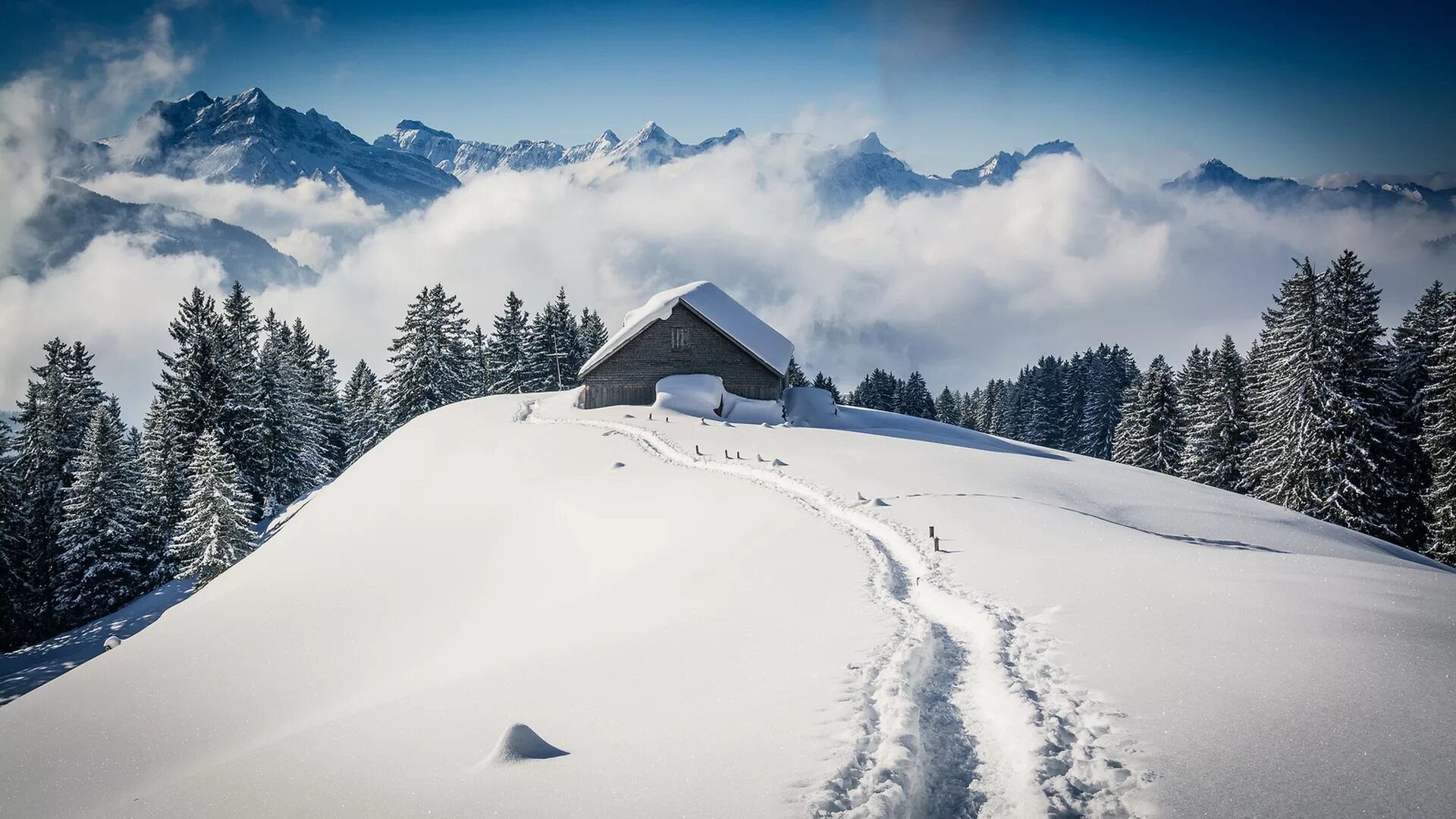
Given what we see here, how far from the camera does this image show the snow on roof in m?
36.9

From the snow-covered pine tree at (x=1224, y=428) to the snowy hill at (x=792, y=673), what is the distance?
20927 millimetres

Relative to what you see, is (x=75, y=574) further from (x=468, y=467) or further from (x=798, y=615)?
(x=798, y=615)

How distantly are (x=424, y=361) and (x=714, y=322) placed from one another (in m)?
26.0

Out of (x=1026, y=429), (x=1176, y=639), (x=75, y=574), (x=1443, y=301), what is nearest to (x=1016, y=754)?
(x=1176, y=639)

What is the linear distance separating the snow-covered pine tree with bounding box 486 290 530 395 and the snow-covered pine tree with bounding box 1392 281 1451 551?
185 feet

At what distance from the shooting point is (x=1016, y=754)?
20.4ft

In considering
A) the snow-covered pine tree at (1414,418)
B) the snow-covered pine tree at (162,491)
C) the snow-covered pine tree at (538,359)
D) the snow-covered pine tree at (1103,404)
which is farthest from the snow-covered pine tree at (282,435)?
the snow-covered pine tree at (1103,404)

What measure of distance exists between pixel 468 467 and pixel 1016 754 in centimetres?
2351

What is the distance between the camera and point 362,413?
58.7 meters

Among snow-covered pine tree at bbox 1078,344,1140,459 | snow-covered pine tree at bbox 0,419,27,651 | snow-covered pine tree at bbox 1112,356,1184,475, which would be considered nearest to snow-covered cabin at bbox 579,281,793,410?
snow-covered pine tree at bbox 1112,356,1184,475

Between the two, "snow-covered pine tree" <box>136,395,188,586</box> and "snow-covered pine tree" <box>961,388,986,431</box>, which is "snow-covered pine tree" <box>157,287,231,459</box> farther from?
"snow-covered pine tree" <box>961,388,986,431</box>

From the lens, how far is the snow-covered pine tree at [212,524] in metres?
29.7

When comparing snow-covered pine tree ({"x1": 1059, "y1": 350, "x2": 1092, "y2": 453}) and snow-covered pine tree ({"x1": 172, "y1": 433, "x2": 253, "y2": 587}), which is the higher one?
snow-covered pine tree ({"x1": 1059, "y1": 350, "x2": 1092, "y2": 453})

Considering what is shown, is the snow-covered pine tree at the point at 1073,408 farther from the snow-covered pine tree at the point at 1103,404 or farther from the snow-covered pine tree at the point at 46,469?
the snow-covered pine tree at the point at 46,469
